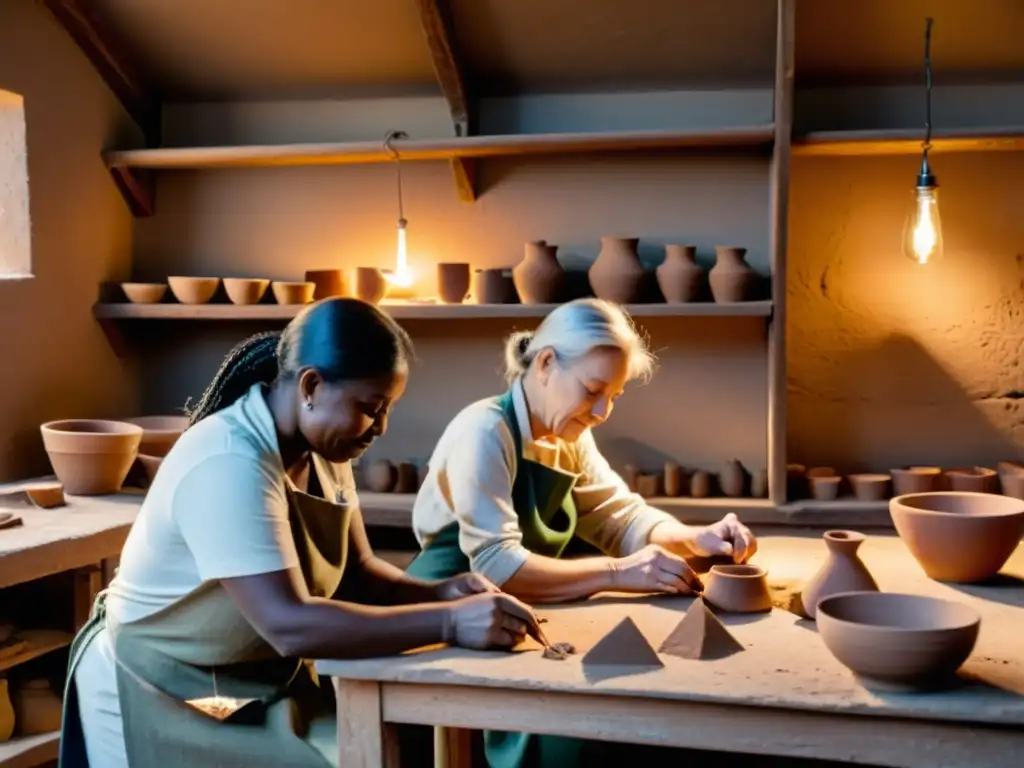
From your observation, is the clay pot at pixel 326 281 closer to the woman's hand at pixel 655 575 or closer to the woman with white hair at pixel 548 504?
the woman with white hair at pixel 548 504

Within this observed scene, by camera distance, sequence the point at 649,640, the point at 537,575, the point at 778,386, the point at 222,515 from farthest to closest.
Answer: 1. the point at 778,386
2. the point at 537,575
3. the point at 649,640
4. the point at 222,515

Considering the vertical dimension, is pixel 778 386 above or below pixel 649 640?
above

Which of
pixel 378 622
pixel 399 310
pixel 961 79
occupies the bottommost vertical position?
pixel 378 622

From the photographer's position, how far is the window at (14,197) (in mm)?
4230

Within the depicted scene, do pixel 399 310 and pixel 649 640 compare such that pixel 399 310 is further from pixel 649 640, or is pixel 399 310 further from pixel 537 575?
pixel 649 640

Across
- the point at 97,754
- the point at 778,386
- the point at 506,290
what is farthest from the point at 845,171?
the point at 97,754

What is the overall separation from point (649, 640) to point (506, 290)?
2400 millimetres

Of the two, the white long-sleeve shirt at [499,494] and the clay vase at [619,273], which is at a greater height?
the clay vase at [619,273]

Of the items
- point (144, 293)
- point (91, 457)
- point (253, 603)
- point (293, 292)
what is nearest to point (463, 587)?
point (253, 603)

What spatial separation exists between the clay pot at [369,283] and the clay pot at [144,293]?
844 millimetres

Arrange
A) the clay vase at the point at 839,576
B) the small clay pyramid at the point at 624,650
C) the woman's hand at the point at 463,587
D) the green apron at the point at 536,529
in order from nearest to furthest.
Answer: the small clay pyramid at the point at 624,650 < the clay vase at the point at 839,576 < the woman's hand at the point at 463,587 < the green apron at the point at 536,529

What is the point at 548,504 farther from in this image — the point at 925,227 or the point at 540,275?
the point at 925,227

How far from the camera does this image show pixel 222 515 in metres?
2.02

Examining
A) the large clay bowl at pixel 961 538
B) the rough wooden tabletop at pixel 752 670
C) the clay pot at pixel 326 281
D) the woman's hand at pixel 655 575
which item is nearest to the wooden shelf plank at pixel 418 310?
the clay pot at pixel 326 281
